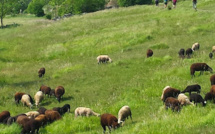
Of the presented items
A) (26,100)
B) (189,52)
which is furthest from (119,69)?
(26,100)

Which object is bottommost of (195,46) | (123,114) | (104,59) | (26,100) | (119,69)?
(26,100)

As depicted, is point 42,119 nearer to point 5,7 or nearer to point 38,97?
point 38,97

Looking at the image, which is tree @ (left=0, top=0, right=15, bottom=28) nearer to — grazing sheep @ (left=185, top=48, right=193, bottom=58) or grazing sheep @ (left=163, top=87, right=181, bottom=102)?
grazing sheep @ (left=185, top=48, right=193, bottom=58)

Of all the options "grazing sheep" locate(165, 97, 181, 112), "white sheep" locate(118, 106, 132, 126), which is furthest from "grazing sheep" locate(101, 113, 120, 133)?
"grazing sheep" locate(165, 97, 181, 112)

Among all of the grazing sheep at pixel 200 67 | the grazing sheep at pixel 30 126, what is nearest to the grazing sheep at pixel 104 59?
the grazing sheep at pixel 200 67

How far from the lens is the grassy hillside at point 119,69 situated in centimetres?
1508

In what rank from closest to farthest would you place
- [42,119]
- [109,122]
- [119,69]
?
1. [109,122]
2. [42,119]
3. [119,69]

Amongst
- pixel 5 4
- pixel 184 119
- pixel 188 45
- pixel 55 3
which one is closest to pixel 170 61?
pixel 188 45

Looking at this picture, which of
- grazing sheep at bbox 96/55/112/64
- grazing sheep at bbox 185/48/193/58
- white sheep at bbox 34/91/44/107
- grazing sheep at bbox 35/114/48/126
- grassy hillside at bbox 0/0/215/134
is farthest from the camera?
grazing sheep at bbox 96/55/112/64

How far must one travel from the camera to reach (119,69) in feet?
90.7

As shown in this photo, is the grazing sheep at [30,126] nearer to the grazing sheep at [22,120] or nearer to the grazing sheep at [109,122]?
the grazing sheep at [22,120]

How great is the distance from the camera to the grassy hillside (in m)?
15.1

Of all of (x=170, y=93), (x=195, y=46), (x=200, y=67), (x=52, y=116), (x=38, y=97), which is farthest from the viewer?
(x=195, y=46)

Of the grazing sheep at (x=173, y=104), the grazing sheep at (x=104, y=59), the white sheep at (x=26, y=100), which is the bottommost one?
the white sheep at (x=26, y=100)
